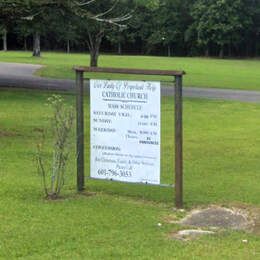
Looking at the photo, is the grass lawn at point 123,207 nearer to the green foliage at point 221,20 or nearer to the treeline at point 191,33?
the treeline at point 191,33

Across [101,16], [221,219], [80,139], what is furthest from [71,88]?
[221,219]

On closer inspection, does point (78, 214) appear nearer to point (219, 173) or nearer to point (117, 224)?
point (117, 224)

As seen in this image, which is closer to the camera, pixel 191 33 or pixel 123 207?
pixel 123 207

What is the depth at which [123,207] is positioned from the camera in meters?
7.73

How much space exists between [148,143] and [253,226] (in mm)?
1653

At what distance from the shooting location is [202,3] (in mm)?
83750

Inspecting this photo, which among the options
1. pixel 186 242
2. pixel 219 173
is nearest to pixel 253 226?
pixel 186 242

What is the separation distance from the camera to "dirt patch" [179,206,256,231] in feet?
23.3

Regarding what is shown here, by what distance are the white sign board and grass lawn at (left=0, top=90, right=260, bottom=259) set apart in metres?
0.38

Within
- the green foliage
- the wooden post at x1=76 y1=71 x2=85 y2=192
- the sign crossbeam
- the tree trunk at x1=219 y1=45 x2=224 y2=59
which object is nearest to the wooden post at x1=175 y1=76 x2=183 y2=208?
the sign crossbeam

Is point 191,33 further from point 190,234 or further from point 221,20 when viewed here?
point 190,234

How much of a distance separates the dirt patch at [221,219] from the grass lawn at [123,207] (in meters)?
0.24

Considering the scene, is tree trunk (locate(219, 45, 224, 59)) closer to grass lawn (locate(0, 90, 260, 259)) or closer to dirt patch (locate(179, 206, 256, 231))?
grass lawn (locate(0, 90, 260, 259))

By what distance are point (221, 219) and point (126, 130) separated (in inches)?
64.3
